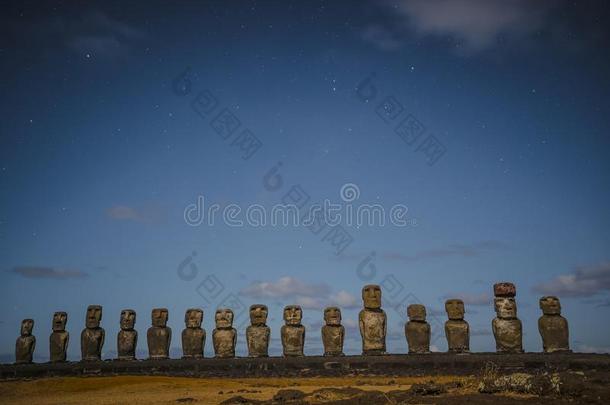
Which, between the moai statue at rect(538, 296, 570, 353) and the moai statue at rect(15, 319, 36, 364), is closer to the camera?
the moai statue at rect(538, 296, 570, 353)

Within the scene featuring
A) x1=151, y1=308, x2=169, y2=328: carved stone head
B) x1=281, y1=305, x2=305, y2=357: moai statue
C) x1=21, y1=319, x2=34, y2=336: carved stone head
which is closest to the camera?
x1=281, y1=305, x2=305, y2=357: moai statue

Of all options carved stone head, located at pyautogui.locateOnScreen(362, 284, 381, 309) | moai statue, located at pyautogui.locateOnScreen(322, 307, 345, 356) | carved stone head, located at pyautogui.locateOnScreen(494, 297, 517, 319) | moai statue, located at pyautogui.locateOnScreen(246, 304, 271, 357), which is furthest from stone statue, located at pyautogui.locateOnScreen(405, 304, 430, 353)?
moai statue, located at pyautogui.locateOnScreen(246, 304, 271, 357)

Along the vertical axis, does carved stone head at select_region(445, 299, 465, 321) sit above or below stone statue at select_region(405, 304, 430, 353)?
above

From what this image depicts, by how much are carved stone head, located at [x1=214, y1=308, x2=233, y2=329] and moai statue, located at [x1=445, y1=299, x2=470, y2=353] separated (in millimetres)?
6399

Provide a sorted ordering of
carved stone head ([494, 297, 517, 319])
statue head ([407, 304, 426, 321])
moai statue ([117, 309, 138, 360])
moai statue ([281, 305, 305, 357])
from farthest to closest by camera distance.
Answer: moai statue ([117, 309, 138, 360]) < moai statue ([281, 305, 305, 357]) < statue head ([407, 304, 426, 321]) < carved stone head ([494, 297, 517, 319])

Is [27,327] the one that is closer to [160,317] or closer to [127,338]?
[127,338]

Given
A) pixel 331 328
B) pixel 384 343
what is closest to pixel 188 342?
pixel 331 328

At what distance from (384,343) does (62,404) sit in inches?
341

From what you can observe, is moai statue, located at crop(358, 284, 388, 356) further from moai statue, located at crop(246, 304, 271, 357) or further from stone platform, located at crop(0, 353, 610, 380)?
moai statue, located at crop(246, 304, 271, 357)

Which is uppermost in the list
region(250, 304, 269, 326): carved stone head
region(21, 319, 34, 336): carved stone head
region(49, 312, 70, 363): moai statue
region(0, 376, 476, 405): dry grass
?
region(250, 304, 269, 326): carved stone head

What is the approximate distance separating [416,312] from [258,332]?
183 inches

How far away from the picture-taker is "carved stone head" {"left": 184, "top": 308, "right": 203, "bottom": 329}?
1780 cm

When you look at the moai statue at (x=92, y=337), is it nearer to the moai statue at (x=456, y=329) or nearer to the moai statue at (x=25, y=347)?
the moai statue at (x=25, y=347)

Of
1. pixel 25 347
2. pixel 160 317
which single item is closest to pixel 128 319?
pixel 160 317
